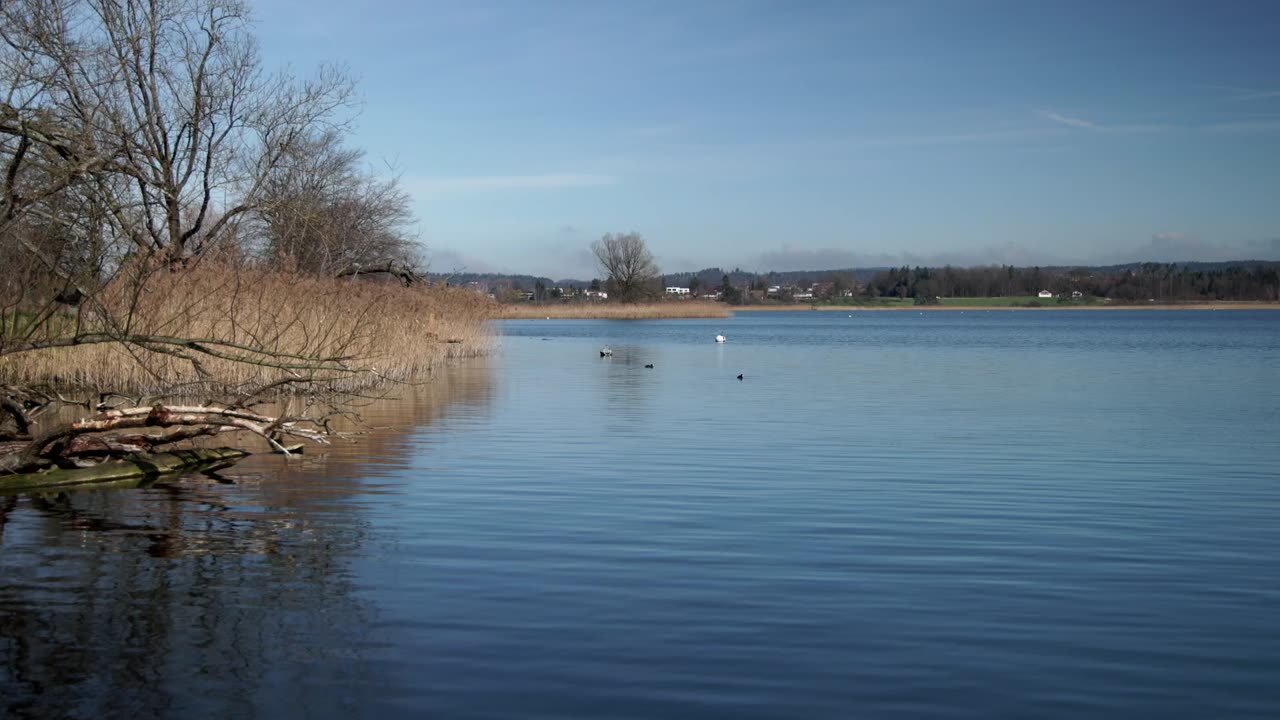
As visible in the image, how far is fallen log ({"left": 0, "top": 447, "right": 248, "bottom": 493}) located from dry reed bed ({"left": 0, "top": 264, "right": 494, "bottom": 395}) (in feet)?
7.40

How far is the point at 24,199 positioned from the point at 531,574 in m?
6.10

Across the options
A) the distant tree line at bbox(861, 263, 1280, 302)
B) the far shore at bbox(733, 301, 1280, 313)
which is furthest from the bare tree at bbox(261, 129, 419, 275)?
the distant tree line at bbox(861, 263, 1280, 302)

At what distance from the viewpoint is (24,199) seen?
1050 cm

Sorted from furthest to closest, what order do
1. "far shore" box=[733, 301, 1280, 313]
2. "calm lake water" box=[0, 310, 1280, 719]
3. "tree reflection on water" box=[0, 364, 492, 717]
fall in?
"far shore" box=[733, 301, 1280, 313], "calm lake water" box=[0, 310, 1280, 719], "tree reflection on water" box=[0, 364, 492, 717]

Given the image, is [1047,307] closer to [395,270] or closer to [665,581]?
[395,270]

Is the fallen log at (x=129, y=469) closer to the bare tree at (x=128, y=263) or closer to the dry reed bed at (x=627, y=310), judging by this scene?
the bare tree at (x=128, y=263)

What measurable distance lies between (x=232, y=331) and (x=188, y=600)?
10.6 meters

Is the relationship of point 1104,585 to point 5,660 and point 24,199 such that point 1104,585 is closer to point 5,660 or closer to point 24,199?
point 5,660

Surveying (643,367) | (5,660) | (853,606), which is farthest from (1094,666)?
(643,367)

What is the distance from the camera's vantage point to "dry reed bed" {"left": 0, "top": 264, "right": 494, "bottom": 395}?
1705cm

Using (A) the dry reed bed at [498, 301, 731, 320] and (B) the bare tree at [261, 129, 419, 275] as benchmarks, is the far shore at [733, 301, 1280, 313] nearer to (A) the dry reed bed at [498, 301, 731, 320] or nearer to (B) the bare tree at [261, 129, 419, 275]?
(A) the dry reed bed at [498, 301, 731, 320]

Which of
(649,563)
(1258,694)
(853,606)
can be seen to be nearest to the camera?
(1258,694)

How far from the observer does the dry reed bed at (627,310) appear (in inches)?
4134

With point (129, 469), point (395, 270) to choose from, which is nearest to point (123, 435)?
point (129, 469)
